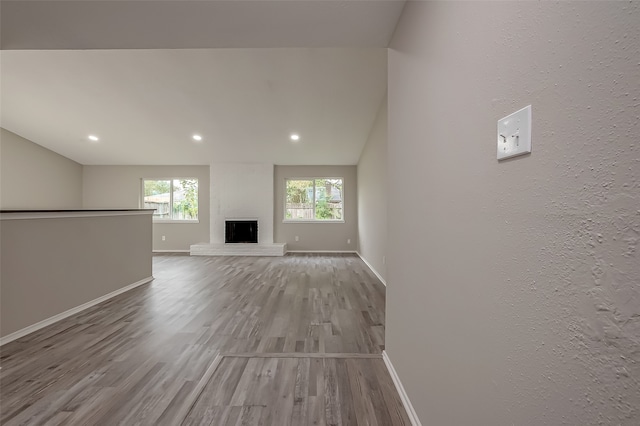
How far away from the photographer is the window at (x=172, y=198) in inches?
322

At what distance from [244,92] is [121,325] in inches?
142

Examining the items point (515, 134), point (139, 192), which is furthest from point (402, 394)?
point (139, 192)

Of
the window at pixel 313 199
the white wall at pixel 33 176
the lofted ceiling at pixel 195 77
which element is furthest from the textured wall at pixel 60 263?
the window at pixel 313 199

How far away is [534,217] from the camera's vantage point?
67cm

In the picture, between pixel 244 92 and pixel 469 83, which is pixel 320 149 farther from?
pixel 469 83

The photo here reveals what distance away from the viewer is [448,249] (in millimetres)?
1146

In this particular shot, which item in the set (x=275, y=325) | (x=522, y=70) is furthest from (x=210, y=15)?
(x=275, y=325)

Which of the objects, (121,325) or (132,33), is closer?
(132,33)

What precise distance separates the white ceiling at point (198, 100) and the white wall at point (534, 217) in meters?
3.23

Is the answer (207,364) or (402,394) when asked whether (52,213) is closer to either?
(207,364)

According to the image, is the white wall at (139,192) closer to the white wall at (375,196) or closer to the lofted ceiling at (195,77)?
the lofted ceiling at (195,77)

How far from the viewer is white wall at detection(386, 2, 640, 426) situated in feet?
1.59

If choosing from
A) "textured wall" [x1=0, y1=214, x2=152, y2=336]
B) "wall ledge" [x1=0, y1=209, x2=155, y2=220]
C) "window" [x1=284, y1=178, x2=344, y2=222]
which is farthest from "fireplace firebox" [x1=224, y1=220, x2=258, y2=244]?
"wall ledge" [x1=0, y1=209, x2=155, y2=220]

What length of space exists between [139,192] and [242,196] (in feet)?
9.61
